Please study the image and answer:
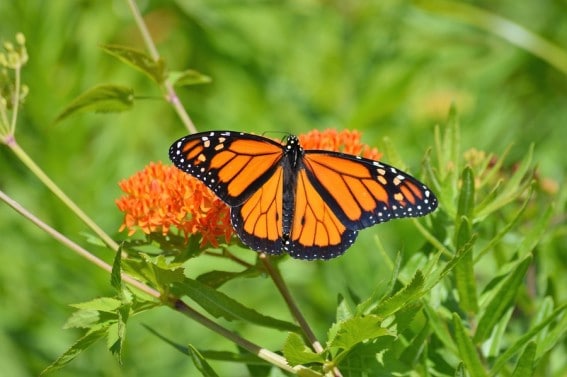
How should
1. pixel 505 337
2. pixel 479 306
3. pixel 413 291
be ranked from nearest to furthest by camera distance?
pixel 413 291 < pixel 479 306 < pixel 505 337

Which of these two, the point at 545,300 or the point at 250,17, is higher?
the point at 250,17

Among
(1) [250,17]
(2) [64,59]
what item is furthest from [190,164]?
(1) [250,17]

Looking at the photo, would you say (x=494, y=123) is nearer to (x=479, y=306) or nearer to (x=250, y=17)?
(x=250, y=17)

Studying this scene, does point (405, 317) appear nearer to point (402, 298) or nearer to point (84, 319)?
point (402, 298)

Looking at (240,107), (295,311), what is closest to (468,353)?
(295,311)

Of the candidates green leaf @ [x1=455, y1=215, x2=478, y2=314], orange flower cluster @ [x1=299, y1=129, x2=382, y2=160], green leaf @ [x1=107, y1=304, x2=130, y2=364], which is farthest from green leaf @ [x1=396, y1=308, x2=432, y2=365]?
green leaf @ [x1=107, y1=304, x2=130, y2=364]

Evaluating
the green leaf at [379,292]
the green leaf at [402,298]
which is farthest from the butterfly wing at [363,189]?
the green leaf at [402,298]

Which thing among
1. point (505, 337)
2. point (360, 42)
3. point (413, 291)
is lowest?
point (413, 291)

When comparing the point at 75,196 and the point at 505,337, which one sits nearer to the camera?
the point at 505,337
